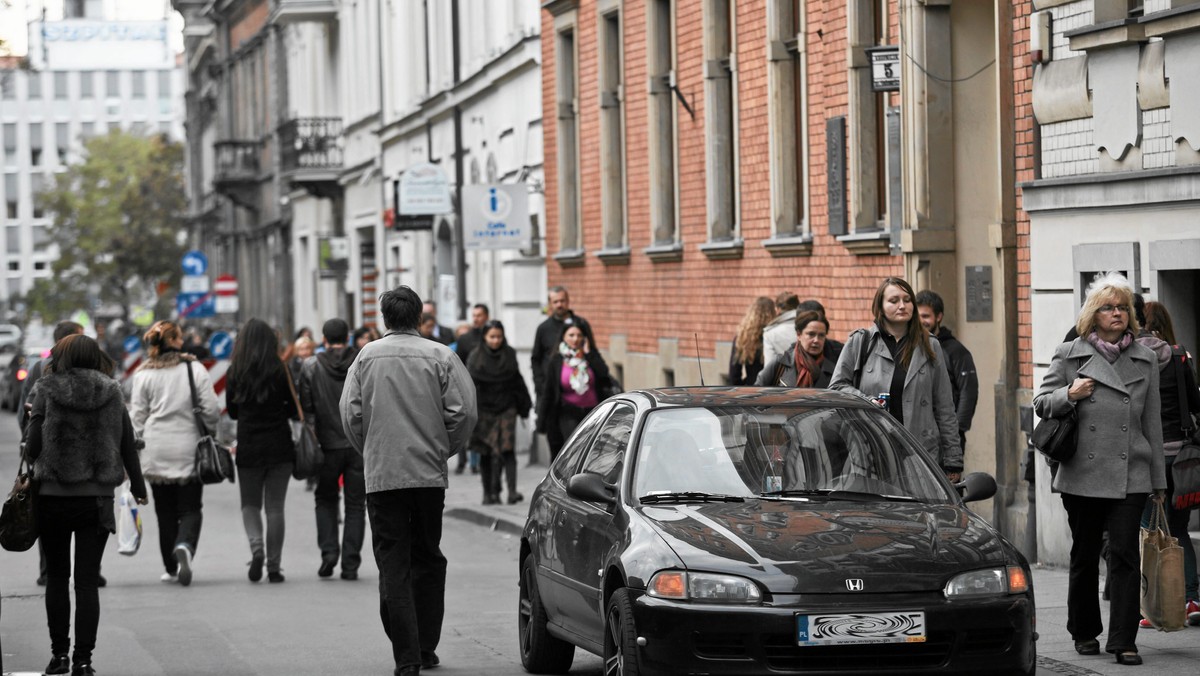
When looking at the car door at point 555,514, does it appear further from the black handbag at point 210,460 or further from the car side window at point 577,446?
the black handbag at point 210,460

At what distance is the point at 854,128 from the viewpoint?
1823 centimetres

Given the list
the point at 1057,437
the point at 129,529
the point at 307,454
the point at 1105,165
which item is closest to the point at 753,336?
the point at 1105,165

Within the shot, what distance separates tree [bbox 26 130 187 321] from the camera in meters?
80.8

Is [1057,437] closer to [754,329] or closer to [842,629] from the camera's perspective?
[842,629]

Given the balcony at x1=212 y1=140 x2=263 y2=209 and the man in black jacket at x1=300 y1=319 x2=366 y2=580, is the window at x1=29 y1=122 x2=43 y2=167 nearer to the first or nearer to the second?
the balcony at x1=212 y1=140 x2=263 y2=209

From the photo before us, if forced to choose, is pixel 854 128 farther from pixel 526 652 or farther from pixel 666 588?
pixel 666 588

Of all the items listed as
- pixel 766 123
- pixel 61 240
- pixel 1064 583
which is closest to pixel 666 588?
pixel 1064 583

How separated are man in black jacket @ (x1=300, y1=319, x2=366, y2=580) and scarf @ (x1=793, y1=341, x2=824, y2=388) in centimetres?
379

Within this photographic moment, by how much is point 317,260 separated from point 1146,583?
4182 centimetres

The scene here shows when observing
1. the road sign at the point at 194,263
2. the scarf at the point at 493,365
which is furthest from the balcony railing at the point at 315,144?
the scarf at the point at 493,365

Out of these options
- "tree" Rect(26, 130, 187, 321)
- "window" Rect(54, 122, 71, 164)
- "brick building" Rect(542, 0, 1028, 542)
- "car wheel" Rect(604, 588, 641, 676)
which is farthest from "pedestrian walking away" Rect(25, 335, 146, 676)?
"window" Rect(54, 122, 71, 164)

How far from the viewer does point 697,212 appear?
2322 centimetres

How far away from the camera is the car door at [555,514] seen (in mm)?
10027

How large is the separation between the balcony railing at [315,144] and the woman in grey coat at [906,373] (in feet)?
125
